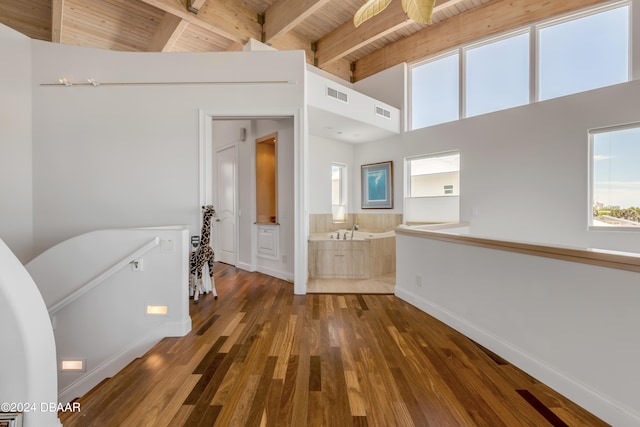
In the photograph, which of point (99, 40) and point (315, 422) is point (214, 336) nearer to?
point (315, 422)

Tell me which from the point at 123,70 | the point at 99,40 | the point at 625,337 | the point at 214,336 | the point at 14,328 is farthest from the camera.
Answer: the point at 99,40

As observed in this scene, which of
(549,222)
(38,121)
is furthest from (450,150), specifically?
(38,121)

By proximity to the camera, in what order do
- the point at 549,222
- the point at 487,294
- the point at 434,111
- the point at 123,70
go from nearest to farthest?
the point at 487,294 → the point at 123,70 → the point at 549,222 → the point at 434,111

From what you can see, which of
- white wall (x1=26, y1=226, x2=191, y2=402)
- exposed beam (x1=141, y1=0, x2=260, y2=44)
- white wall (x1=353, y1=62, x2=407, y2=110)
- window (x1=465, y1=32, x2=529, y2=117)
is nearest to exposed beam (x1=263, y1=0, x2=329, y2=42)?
exposed beam (x1=141, y1=0, x2=260, y2=44)

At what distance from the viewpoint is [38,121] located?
141 inches

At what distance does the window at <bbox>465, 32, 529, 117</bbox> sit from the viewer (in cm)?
457

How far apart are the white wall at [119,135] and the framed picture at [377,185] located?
3.56 metres

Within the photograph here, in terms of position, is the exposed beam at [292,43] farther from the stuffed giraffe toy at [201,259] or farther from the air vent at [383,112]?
the stuffed giraffe toy at [201,259]

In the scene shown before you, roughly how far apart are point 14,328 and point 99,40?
238 inches

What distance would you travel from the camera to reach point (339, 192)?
6523mm

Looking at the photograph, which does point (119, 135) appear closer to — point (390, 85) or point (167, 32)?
point (167, 32)

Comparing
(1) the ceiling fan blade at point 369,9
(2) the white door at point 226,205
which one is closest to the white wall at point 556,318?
(1) the ceiling fan blade at point 369,9

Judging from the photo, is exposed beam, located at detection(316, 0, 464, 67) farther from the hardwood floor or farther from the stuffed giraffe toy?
the hardwood floor

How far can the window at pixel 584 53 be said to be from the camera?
3.85 metres
